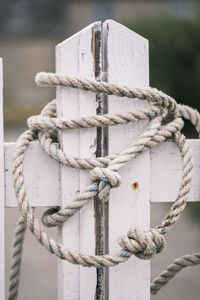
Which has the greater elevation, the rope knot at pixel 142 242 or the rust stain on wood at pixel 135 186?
the rust stain on wood at pixel 135 186

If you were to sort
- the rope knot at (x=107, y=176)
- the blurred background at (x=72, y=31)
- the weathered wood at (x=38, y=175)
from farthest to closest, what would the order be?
the blurred background at (x=72, y=31), the weathered wood at (x=38, y=175), the rope knot at (x=107, y=176)

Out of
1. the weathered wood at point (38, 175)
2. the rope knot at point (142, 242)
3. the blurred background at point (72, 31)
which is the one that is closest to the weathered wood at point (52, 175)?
the weathered wood at point (38, 175)

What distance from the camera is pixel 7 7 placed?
1908 centimetres

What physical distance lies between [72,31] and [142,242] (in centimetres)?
1832

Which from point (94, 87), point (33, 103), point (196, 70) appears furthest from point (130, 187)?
point (33, 103)

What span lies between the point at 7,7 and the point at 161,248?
19227mm

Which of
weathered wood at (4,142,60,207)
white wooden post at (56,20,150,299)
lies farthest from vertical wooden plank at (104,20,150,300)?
weathered wood at (4,142,60,207)

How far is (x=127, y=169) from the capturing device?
1.23 m

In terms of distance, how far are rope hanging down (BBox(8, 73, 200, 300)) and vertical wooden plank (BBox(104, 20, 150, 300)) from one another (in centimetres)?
4

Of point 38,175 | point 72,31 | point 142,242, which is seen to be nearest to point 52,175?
point 38,175

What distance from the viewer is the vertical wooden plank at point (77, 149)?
1.18 meters

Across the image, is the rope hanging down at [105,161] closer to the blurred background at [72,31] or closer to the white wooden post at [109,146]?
the white wooden post at [109,146]

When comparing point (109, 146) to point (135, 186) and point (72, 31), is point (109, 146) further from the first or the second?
point (72, 31)

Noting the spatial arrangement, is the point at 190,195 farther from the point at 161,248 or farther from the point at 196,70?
the point at 196,70
